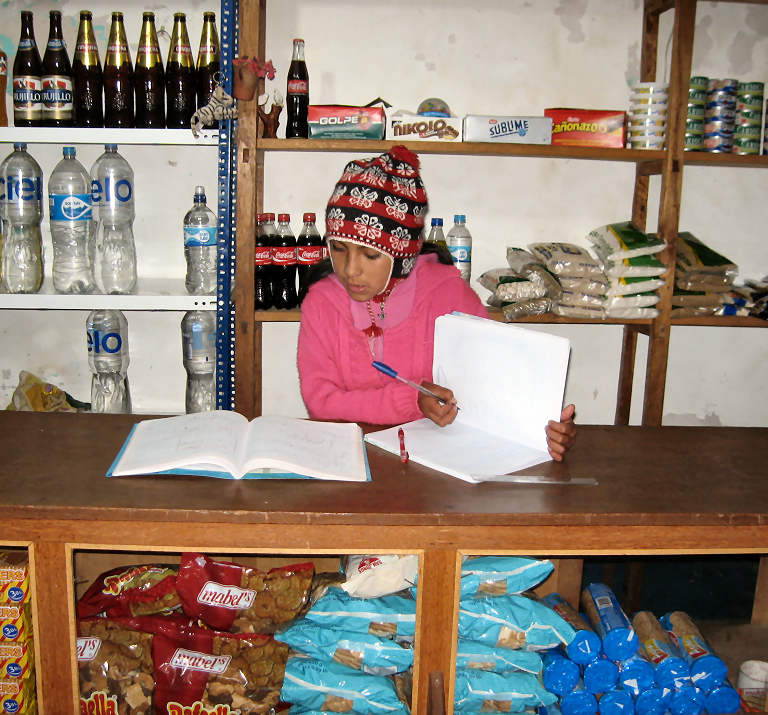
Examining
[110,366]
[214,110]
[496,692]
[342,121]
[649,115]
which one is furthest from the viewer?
[110,366]

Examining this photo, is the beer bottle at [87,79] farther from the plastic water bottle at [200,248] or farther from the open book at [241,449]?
the open book at [241,449]

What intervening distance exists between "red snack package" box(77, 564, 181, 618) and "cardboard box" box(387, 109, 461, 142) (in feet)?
4.58

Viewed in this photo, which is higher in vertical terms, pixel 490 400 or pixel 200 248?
pixel 200 248

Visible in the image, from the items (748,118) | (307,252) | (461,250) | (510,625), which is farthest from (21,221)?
(748,118)

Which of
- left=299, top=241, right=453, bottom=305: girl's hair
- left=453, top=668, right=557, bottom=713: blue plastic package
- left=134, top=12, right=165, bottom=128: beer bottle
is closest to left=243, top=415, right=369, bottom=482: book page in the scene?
left=453, top=668, right=557, bottom=713: blue plastic package

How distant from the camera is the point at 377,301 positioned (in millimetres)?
1772

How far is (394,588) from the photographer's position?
1101 millimetres

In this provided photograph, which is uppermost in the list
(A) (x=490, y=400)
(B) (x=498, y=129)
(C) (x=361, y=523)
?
(B) (x=498, y=129)

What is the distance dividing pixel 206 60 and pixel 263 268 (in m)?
0.65

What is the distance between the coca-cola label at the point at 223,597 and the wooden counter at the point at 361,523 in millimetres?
239

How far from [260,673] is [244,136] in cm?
143

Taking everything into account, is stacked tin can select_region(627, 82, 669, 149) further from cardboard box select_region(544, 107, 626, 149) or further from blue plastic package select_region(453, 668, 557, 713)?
blue plastic package select_region(453, 668, 557, 713)

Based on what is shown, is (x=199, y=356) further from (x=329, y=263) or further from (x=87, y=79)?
(x=87, y=79)

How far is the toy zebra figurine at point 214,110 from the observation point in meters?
1.88
